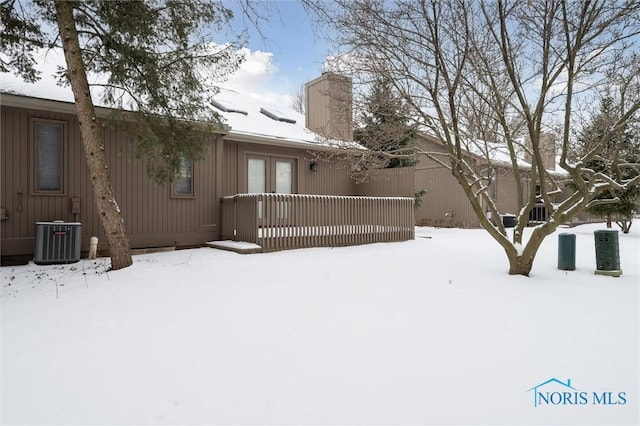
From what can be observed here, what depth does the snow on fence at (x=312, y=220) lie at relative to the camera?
24.4ft

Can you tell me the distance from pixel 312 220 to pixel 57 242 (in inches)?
179

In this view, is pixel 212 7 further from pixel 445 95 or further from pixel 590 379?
pixel 590 379

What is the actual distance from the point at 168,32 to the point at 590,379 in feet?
21.4

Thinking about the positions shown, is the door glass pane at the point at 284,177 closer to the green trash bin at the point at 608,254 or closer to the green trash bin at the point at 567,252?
the green trash bin at the point at 567,252

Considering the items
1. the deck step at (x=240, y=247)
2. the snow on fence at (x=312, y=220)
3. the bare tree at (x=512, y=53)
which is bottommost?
the deck step at (x=240, y=247)

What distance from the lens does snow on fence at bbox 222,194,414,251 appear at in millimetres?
7430

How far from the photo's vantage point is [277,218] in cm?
745

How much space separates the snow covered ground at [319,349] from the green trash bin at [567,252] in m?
0.63

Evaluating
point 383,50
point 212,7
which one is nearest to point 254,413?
point 383,50

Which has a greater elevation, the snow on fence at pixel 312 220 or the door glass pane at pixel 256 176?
the door glass pane at pixel 256 176

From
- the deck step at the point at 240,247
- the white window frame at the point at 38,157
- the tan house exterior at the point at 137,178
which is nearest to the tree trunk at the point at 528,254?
the deck step at the point at 240,247

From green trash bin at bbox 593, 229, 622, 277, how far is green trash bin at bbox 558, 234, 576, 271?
0.31 m

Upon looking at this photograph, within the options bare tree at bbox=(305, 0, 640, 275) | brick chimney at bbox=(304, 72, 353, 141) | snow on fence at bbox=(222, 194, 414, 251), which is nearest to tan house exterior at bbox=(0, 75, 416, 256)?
brick chimney at bbox=(304, 72, 353, 141)

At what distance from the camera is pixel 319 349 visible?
8.96 ft
